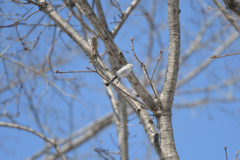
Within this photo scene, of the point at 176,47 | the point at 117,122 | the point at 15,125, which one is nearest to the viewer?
the point at 176,47

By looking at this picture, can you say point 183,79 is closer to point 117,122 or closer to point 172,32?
point 117,122

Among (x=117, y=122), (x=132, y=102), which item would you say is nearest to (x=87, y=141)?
(x=117, y=122)

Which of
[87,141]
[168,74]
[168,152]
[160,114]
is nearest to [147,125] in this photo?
[160,114]

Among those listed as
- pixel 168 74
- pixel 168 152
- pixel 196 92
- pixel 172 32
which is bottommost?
pixel 168 152

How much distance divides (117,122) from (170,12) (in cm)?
172

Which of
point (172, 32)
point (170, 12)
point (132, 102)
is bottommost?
point (132, 102)

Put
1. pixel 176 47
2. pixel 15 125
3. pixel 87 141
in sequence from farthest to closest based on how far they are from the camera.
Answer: pixel 87 141 < pixel 15 125 < pixel 176 47

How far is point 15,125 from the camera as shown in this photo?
3.00 m

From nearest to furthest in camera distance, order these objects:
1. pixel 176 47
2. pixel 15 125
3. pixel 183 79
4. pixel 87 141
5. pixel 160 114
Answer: pixel 160 114 → pixel 176 47 → pixel 15 125 → pixel 87 141 → pixel 183 79

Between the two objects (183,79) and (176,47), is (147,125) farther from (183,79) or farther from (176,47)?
(183,79)

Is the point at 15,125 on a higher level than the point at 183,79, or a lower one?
lower

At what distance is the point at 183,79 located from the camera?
8.03 metres

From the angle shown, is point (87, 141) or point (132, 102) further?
point (87, 141)

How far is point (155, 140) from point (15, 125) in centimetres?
202
